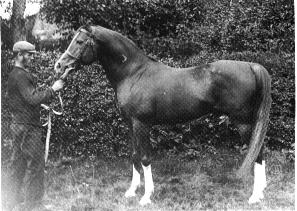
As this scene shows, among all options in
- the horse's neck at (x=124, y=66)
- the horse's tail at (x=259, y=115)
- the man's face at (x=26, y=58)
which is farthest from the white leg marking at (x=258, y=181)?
the man's face at (x=26, y=58)

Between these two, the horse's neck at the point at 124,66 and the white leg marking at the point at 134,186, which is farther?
the white leg marking at the point at 134,186

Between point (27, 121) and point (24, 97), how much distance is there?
0.94 ft

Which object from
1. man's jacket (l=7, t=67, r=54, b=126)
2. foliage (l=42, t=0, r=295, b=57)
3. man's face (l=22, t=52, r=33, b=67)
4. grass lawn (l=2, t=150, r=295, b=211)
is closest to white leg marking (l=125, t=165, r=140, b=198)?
grass lawn (l=2, t=150, r=295, b=211)

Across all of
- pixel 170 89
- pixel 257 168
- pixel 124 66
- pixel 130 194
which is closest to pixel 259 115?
pixel 257 168

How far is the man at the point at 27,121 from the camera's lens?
4.70 metres

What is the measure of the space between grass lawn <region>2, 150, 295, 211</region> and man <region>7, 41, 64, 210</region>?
0.61 metres

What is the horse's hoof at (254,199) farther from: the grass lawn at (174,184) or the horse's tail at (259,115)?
the horse's tail at (259,115)

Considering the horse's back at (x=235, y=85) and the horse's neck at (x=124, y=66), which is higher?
the horse's neck at (x=124, y=66)

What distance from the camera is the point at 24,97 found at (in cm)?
468

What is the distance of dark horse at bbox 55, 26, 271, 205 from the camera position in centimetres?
530

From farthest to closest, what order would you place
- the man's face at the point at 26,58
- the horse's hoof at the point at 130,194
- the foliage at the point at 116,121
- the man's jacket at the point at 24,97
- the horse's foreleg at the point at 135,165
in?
the foliage at the point at 116,121
the horse's hoof at the point at 130,194
the horse's foreleg at the point at 135,165
the man's face at the point at 26,58
the man's jacket at the point at 24,97

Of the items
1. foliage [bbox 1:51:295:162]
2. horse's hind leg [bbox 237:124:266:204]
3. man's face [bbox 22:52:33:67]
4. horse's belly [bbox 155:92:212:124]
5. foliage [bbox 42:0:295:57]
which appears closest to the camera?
man's face [bbox 22:52:33:67]

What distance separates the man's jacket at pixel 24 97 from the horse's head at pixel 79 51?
2.14 feet

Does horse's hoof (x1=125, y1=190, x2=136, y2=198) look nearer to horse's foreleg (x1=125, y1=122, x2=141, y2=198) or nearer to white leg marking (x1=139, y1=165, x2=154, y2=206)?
horse's foreleg (x1=125, y1=122, x2=141, y2=198)
